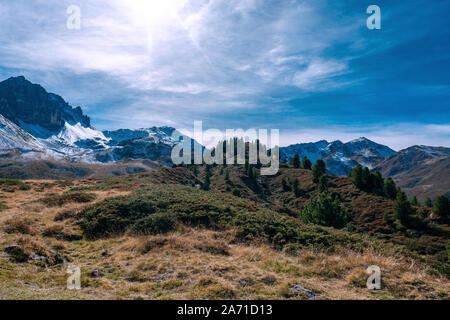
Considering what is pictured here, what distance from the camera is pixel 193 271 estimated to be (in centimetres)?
981

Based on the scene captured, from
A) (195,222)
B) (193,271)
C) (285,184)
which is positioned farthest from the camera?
(285,184)

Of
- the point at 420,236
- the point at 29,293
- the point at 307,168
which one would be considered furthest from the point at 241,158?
the point at 29,293

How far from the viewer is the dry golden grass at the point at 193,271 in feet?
26.0

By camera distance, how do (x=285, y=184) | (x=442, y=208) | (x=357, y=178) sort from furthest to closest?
(x=285, y=184), (x=357, y=178), (x=442, y=208)

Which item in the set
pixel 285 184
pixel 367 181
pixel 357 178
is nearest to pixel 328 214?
pixel 357 178

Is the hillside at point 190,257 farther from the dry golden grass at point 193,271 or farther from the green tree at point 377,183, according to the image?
the green tree at point 377,183

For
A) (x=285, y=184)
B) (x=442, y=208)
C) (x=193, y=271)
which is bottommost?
(x=442, y=208)

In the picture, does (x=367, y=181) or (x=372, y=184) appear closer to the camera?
(x=367, y=181)

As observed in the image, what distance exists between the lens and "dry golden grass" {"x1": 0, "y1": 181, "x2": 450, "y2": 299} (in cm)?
792

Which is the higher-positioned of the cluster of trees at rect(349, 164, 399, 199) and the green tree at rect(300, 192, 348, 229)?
the cluster of trees at rect(349, 164, 399, 199)

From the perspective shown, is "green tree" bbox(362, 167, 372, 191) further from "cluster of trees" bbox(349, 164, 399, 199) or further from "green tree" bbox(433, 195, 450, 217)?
"green tree" bbox(433, 195, 450, 217)

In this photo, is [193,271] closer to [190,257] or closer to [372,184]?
[190,257]

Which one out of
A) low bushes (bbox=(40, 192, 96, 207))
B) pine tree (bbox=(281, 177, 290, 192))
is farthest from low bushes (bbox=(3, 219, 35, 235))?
pine tree (bbox=(281, 177, 290, 192))

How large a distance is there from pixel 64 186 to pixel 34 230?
30311mm
